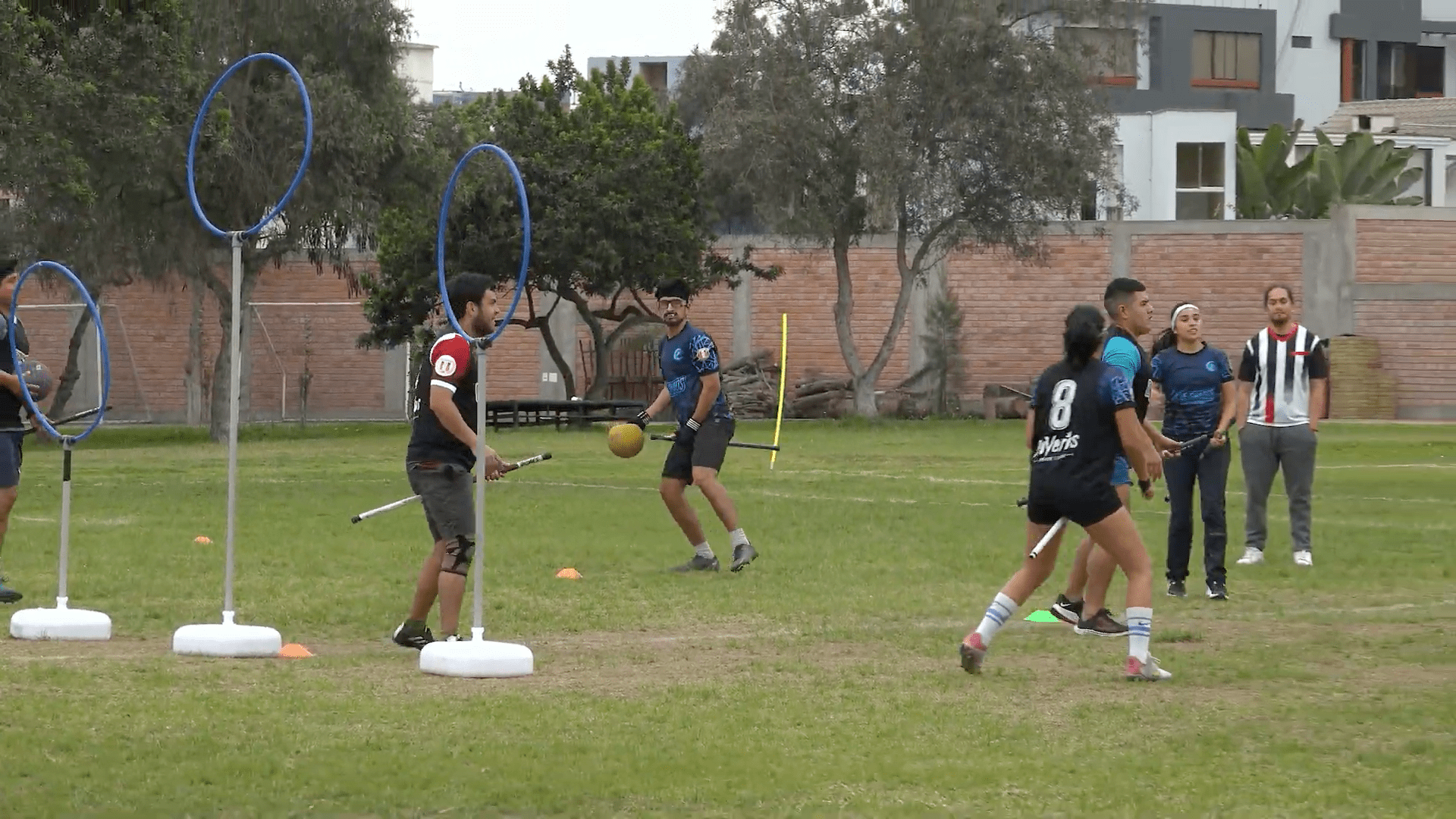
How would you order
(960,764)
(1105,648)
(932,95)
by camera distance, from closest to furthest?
(960,764) → (1105,648) → (932,95)

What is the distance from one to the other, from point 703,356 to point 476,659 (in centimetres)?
543

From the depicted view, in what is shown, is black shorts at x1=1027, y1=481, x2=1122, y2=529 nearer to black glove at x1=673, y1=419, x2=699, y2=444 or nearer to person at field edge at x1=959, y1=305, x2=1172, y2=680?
person at field edge at x1=959, y1=305, x2=1172, y2=680

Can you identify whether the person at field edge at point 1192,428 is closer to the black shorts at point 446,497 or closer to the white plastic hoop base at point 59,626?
the black shorts at point 446,497

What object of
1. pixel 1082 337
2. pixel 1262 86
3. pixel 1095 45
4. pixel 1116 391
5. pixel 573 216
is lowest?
pixel 1116 391

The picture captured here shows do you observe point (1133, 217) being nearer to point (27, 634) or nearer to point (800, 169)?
point (800, 169)

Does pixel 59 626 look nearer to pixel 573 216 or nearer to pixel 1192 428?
pixel 1192 428

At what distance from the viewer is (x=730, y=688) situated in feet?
30.5

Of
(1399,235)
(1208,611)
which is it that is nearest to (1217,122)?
(1399,235)

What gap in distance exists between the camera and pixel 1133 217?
63000mm

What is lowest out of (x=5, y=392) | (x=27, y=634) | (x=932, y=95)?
(x=27, y=634)

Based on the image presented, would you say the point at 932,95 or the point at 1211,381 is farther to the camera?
the point at 932,95

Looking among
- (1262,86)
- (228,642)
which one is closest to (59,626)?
(228,642)

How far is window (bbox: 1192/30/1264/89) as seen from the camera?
7212 cm

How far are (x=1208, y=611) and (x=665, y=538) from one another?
6105 millimetres
